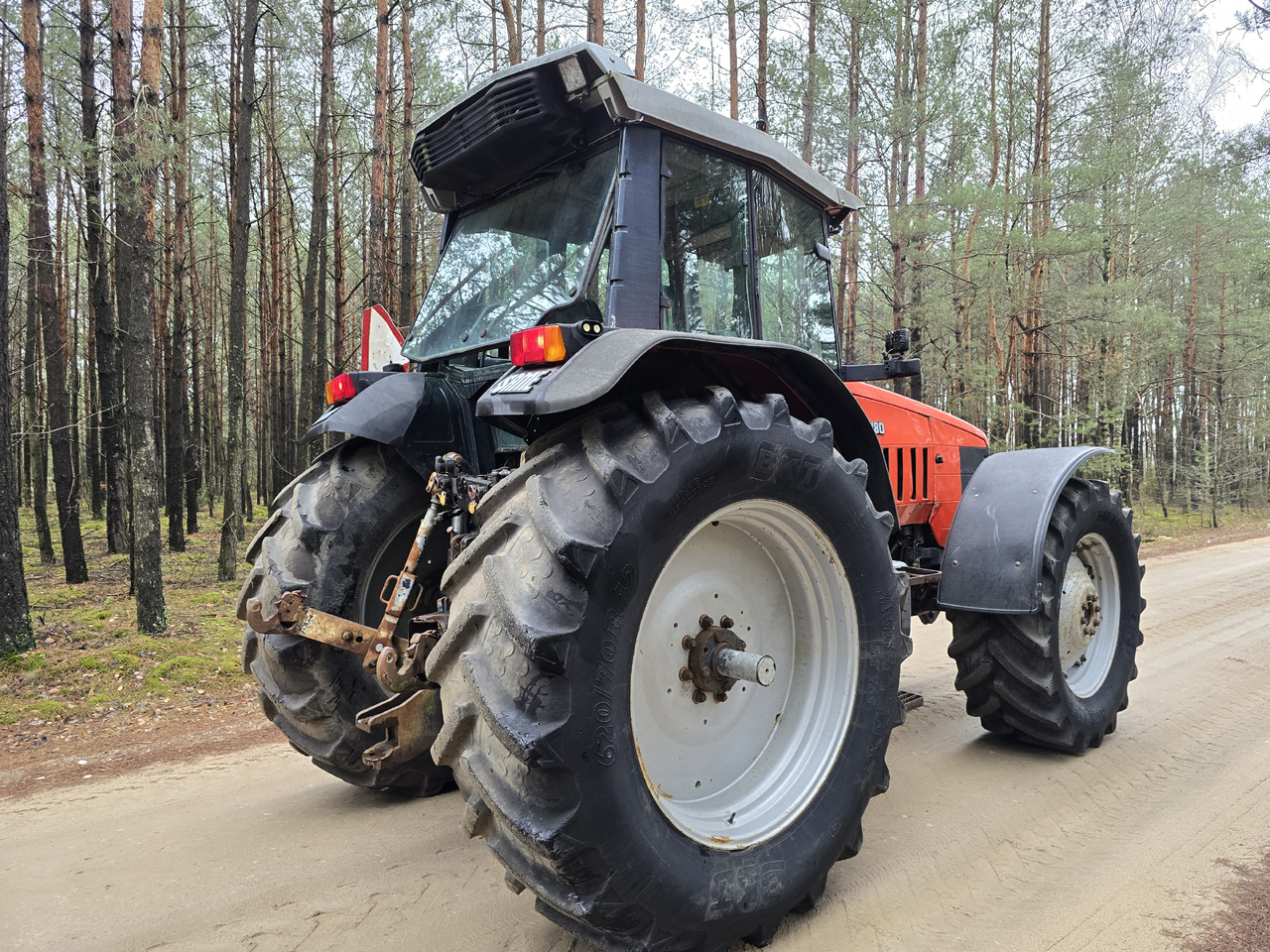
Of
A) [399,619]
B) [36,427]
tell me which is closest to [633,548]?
[399,619]

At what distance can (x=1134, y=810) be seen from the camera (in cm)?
312

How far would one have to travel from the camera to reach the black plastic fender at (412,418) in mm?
2801

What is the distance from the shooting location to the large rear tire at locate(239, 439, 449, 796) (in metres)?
2.94

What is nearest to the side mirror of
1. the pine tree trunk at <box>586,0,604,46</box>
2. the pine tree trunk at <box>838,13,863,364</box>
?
the pine tree trunk at <box>586,0,604,46</box>

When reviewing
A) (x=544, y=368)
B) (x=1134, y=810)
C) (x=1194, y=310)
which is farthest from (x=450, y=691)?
(x=1194, y=310)

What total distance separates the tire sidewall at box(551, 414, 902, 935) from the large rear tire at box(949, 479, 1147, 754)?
4.07 ft

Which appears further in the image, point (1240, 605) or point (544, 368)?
point (1240, 605)

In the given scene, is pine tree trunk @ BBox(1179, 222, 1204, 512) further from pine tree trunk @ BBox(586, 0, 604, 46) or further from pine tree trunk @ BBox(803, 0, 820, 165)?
pine tree trunk @ BBox(586, 0, 604, 46)

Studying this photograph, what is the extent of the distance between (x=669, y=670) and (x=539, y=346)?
1.04 m

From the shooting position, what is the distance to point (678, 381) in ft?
8.12

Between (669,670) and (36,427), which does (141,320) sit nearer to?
(669,670)

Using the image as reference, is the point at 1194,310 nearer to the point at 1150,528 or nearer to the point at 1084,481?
the point at 1150,528

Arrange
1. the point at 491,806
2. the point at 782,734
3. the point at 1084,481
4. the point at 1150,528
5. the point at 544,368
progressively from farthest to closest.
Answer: the point at 1150,528, the point at 1084,481, the point at 782,734, the point at 544,368, the point at 491,806

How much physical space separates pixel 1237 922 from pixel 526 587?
224 centimetres
